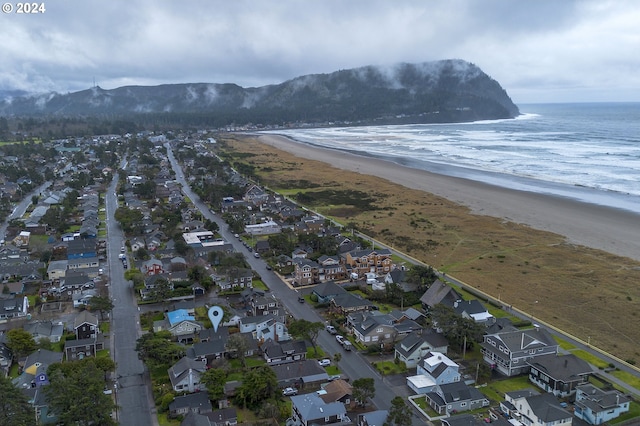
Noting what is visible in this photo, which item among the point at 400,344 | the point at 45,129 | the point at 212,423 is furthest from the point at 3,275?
the point at 45,129

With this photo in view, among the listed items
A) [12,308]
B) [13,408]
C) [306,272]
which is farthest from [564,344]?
[12,308]

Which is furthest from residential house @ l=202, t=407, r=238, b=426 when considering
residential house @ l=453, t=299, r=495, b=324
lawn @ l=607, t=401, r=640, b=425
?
lawn @ l=607, t=401, r=640, b=425

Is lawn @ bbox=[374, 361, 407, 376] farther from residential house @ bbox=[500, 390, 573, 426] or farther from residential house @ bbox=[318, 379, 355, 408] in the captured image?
residential house @ bbox=[500, 390, 573, 426]

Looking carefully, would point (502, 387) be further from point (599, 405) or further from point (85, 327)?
point (85, 327)

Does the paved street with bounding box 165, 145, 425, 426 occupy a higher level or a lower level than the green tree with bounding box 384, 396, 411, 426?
lower

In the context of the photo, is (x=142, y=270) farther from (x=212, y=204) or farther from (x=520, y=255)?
(x=520, y=255)

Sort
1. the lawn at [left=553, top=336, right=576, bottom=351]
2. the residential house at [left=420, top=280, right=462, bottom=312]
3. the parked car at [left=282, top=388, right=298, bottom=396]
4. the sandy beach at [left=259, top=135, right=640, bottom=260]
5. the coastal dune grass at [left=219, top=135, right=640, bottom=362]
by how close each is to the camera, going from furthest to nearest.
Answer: the sandy beach at [left=259, top=135, right=640, bottom=260], the residential house at [left=420, top=280, right=462, bottom=312], the coastal dune grass at [left=219, top=135, right=640, bottom=362], the lawn at [left=553, top=336, right=576, bottom=351], the parked car at [left=282, top=388, right=298, bottom=396]
